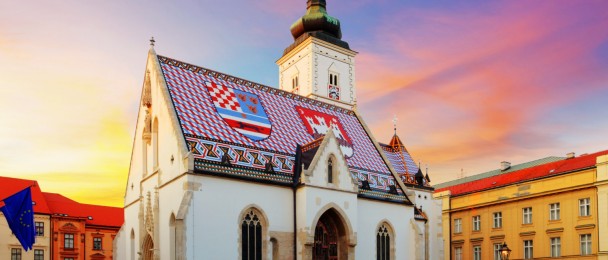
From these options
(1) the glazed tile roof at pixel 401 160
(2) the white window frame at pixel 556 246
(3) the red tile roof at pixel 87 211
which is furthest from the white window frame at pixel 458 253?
(3) the red tile roof at pixel 87 211

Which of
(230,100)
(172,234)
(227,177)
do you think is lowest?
(172,234)

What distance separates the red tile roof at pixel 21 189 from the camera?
48.4m

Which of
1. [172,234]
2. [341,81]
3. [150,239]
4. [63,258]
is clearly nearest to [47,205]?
[63,258]

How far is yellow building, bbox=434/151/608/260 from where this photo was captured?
120ft

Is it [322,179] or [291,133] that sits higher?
[291,133]

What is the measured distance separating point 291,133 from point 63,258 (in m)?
32.6

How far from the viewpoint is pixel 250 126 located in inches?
→ 1021

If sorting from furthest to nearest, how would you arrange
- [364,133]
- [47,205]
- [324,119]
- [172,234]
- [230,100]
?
[47,205] < [364,133] < [324,119] < [230,100] < [172,234]

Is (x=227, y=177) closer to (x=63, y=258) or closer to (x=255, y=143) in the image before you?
(x=255, y=143)

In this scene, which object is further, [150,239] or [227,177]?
[150,239]

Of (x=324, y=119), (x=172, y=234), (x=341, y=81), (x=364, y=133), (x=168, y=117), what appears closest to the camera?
(x=172, y=234)

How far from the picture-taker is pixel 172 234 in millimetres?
21922

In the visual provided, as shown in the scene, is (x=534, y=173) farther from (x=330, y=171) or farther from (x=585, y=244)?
(x=330, y=171)

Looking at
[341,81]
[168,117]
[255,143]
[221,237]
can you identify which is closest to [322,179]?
[255,143]
